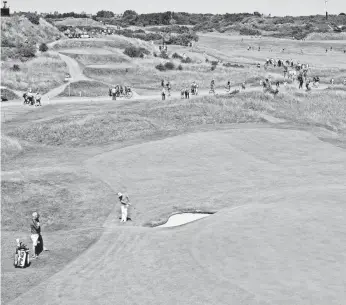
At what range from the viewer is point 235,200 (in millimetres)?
37750

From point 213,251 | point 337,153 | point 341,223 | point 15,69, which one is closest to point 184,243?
point 213,251

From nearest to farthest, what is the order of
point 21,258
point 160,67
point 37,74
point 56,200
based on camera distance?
point 21,258, point 56,200, point 37,74, point 160,67

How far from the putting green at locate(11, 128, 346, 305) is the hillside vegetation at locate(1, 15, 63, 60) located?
7456 centimetres

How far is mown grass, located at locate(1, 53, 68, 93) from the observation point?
88.4 metres

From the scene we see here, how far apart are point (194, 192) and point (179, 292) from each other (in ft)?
57.8

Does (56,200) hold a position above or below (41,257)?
below

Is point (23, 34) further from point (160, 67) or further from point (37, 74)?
point (37, 74)

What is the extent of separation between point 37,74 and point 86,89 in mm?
12371

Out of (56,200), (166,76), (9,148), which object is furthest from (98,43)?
(56,200)

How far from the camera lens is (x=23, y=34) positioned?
132 meters

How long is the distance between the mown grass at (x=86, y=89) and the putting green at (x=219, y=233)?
3730 cm

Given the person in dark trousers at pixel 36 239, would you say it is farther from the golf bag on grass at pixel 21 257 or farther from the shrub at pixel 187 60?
the shrub at pixel 187 60

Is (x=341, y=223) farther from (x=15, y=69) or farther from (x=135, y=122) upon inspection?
(x=15, y=69)

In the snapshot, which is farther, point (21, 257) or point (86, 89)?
point (86, 89)
